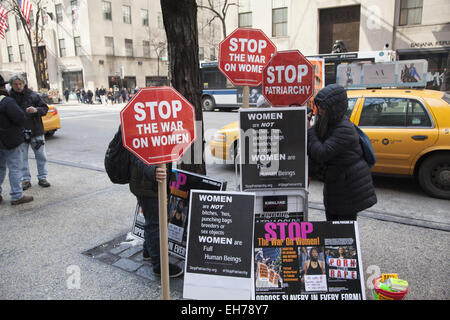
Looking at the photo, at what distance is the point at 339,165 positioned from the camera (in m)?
3.06

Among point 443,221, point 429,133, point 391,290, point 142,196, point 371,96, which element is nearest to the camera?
point 391,290

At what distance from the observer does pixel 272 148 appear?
3299mm

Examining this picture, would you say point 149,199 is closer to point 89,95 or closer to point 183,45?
point 183,45

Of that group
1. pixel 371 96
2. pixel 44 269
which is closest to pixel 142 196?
pixel 44 269

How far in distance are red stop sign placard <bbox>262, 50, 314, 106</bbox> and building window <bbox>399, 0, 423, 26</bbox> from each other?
21.8 metres

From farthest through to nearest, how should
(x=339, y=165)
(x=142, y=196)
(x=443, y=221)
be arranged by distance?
(x=443, y=221), (x=142, y=196), (x=339, y=165)

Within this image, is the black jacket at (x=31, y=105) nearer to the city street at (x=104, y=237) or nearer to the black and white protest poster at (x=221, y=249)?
the city street at (x=104, y=237)

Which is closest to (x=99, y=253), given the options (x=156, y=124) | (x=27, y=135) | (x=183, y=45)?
(x=156, y=124)

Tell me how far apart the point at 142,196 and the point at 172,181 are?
1.70 feet

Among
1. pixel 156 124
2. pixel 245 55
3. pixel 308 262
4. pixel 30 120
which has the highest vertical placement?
pixel 245 55

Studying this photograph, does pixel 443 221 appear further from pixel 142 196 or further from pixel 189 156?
pixel 142 196

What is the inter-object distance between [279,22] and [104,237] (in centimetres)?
2486

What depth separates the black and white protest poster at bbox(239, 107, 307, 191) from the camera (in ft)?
10.7

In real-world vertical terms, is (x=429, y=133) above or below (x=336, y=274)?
above
